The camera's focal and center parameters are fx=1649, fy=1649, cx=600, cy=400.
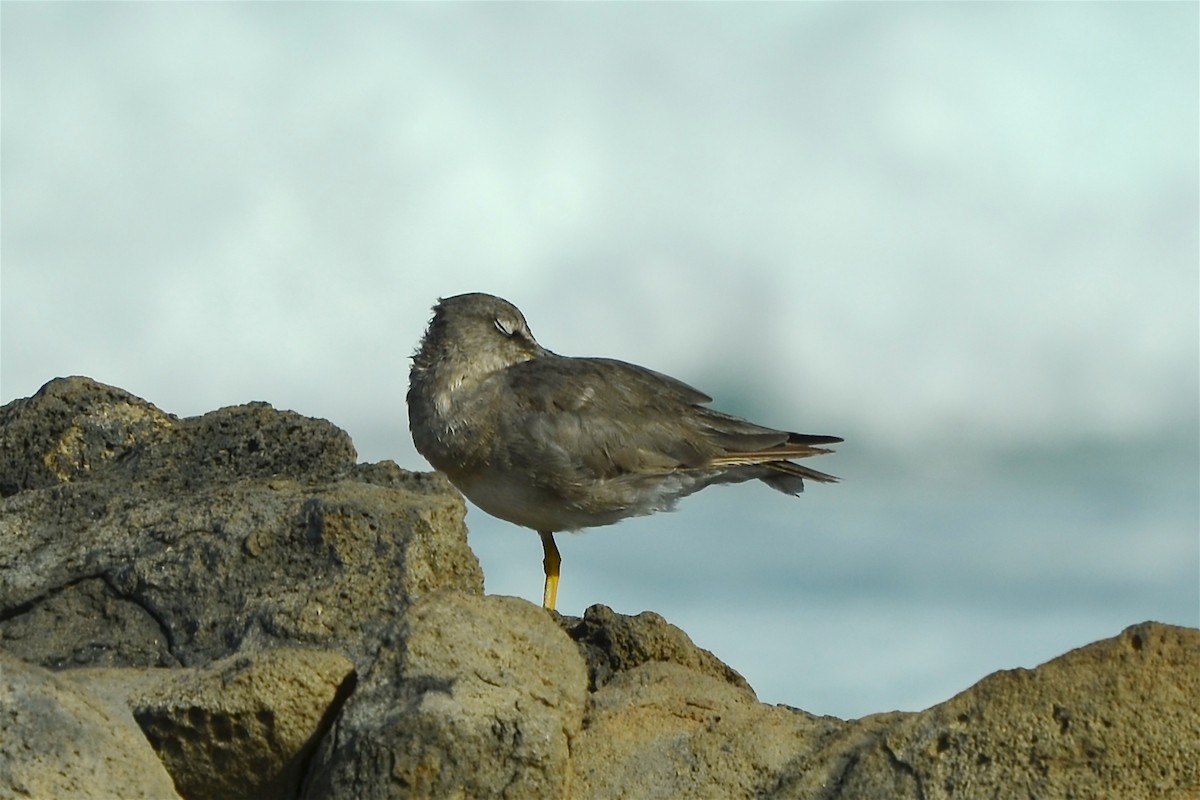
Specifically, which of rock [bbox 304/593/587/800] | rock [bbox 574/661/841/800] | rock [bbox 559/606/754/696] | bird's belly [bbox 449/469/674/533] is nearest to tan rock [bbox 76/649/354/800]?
rock [bbox 304/593/587/800]

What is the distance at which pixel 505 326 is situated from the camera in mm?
13469

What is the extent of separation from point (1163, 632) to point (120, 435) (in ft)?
22.4

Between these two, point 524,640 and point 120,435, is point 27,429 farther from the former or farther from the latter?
point 524,640

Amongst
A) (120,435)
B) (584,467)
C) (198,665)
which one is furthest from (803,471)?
(198,665)

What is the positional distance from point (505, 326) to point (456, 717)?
6.67m

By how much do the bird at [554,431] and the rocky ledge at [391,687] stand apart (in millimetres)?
2763

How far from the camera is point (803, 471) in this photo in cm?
1441

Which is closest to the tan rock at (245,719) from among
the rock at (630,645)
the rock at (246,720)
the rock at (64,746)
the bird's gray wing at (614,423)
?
the rock at (246,720)

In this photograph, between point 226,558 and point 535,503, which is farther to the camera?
point 535,503

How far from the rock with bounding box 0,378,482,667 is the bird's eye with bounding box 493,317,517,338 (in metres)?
3.41

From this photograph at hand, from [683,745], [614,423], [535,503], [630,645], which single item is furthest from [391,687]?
[614,423]

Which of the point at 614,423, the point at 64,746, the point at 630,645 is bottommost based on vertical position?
the point at 64,746

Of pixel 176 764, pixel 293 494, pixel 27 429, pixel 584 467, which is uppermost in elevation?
pixel 584 467

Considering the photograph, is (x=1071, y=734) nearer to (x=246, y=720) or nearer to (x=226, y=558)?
(x=246, y=720)
